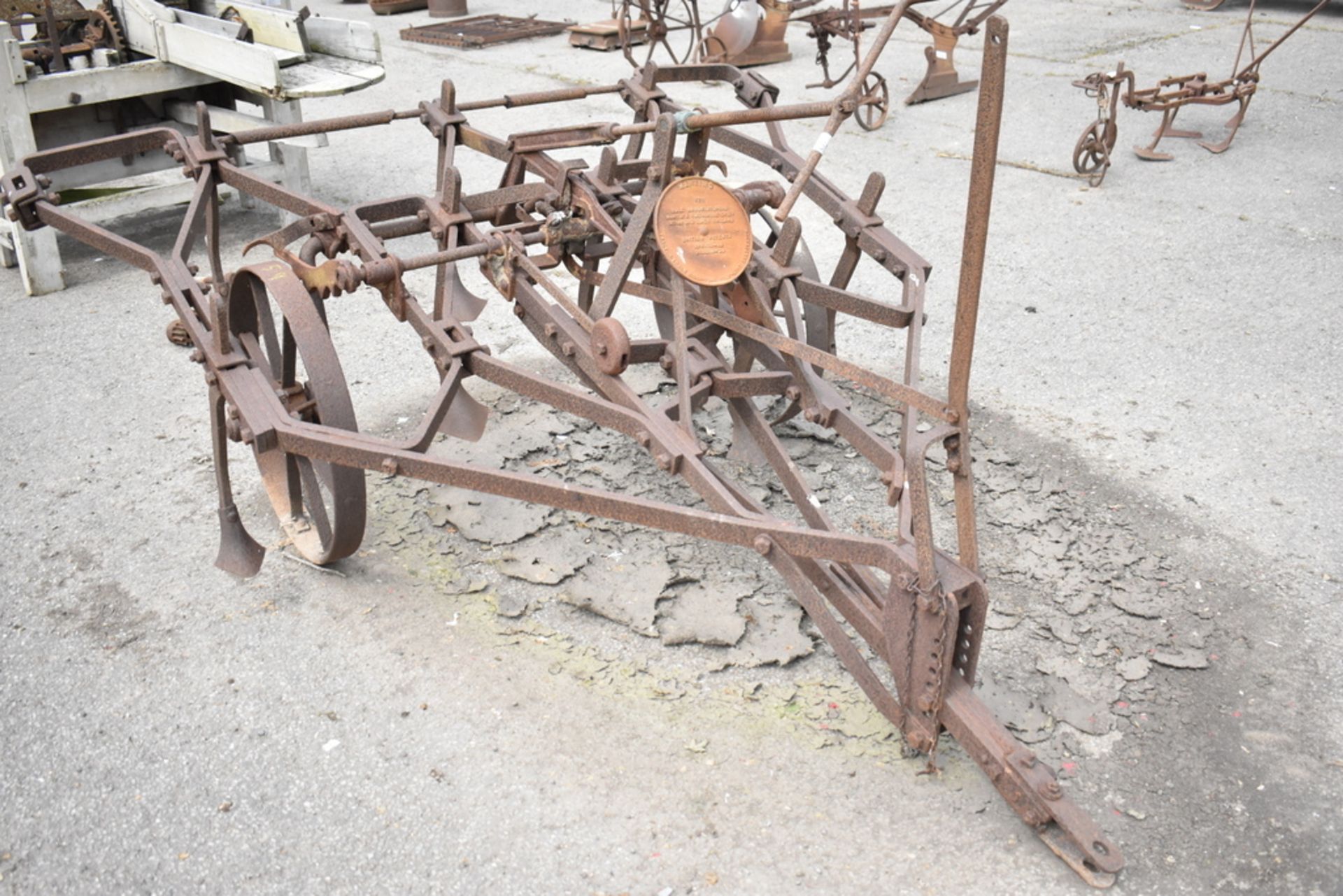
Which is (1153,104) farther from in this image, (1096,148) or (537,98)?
(537,98)

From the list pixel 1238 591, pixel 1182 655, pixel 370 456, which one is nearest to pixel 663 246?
pixel 370 456

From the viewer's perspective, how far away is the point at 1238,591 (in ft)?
10.8

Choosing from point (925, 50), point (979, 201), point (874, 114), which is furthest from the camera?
point (925, 50)

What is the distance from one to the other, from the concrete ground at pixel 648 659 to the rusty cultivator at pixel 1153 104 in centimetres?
174

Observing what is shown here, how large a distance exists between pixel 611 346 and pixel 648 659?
2.79ft

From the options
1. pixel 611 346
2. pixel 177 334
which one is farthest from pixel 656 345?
pixel 177 334

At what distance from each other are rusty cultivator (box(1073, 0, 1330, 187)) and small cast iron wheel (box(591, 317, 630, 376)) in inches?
180

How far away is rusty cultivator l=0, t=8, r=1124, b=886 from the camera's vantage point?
8.10 feet

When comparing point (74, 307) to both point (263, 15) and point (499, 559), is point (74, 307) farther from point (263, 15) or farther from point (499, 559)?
point (499, 559)

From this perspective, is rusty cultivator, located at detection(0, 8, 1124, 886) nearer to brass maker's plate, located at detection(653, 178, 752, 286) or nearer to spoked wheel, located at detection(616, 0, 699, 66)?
brass maker's plate, located at detection(653, 178, 752, 286)

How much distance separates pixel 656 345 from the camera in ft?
11.0

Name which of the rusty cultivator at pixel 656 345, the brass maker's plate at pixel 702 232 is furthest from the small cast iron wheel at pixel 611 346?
the brass maker's plate at pixel 702 232

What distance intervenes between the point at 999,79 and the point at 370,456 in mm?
1655

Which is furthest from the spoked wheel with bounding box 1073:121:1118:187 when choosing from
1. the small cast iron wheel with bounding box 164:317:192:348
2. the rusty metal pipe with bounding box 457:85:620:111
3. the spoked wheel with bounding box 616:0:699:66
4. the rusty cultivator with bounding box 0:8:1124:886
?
the small cast iron wheel with bounding box 164:317:192:348
